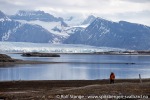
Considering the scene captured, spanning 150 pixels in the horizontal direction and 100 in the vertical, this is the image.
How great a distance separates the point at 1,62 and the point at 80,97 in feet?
298

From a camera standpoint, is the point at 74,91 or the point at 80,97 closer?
the point at 80,97

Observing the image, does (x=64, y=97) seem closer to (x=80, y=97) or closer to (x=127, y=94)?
(x=80, y=97)

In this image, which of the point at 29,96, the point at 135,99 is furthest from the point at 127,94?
the point at 29,96

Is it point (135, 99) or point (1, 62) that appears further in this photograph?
point (1, 62)

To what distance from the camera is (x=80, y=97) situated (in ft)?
94.4

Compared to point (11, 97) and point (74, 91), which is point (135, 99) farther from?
point (11, 97)

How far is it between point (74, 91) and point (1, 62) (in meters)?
87.8

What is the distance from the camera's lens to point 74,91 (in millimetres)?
31828

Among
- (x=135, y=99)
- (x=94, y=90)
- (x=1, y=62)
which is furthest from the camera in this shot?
(x=1, y=62)

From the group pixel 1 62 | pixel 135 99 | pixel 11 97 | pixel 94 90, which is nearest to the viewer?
pixel 135 99

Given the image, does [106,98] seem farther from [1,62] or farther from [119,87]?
[1,62]

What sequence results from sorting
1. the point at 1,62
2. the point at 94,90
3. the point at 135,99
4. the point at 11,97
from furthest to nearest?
the point at 1,62
the point at 94,90
the point at 11,97
the point at 135,99

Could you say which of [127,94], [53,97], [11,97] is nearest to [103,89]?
[127,94]

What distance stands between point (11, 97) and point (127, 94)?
856cm
